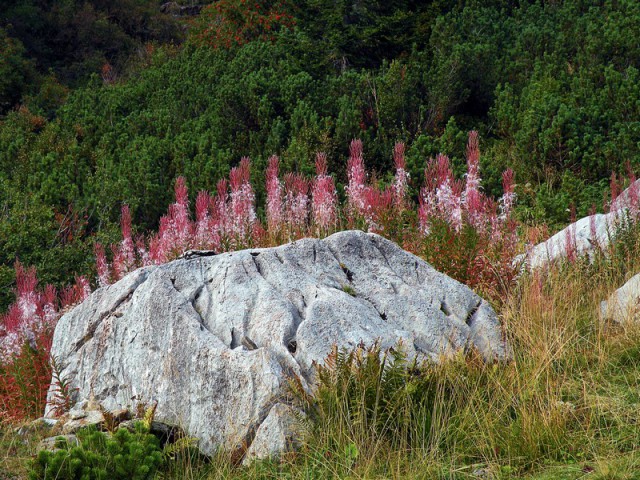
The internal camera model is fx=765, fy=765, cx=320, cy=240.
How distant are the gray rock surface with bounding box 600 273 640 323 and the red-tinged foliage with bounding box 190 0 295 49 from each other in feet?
41.2

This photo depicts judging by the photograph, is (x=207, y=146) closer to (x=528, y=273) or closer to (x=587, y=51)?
(x=587, y=51)

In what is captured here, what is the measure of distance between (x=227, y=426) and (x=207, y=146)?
8.45 meters

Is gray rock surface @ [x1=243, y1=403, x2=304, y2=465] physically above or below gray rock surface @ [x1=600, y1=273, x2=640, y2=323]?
below

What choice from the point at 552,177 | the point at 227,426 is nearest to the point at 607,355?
the point at 227,426

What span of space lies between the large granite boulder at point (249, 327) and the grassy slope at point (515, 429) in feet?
0.73

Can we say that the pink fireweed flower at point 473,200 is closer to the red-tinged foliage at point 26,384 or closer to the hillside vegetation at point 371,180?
the hillside vegetation at point 371,180

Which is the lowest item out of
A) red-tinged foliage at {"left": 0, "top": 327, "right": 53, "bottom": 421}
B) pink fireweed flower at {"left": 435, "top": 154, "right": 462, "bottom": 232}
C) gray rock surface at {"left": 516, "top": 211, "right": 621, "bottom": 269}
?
red-tinged foliage at {"left": 0, "top": 327, "right": 53, "bottom": 421}

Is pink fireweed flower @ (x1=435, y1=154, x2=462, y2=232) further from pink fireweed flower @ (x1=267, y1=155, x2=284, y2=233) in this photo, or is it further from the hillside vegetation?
pink fireweed flower @ (x1=267, y1=155, x2=284, y2=233)

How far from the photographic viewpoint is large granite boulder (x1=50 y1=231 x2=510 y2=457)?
4504mm

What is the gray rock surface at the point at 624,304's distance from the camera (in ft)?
17.7

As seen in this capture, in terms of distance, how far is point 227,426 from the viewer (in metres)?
4.46

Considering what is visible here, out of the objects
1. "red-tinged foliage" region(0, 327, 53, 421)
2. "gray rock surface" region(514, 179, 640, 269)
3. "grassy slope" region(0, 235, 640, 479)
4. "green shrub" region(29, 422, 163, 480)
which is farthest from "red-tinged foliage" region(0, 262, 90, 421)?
"gray rock surface" region(514, 179, 640, 269)

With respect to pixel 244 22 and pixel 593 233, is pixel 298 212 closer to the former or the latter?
pixel 593 233

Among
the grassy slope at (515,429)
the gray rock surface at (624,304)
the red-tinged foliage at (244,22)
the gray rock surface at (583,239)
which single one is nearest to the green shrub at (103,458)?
the grassy slope at (515,429)
